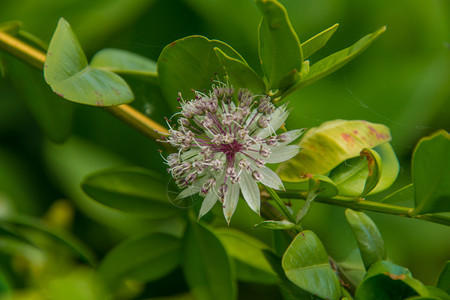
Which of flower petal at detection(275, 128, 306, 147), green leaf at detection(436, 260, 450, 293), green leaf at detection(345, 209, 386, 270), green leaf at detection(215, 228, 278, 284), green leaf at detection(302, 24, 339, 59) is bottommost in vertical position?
green leaf at detection(215, 228, 278, 284)

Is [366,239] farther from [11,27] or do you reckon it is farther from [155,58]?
[155,58]

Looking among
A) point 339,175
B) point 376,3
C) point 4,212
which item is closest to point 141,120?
point 339,175

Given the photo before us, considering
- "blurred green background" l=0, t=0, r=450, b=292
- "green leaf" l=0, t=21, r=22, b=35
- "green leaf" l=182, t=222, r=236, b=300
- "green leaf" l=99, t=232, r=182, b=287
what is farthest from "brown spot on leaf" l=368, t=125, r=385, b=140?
"blurred green background" l=0, t=0, r=450, b=292

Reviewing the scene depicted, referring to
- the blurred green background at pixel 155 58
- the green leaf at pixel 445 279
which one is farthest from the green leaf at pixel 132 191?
the blurred green background at pixel 155 58

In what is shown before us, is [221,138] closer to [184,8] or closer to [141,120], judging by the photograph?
[141,120]

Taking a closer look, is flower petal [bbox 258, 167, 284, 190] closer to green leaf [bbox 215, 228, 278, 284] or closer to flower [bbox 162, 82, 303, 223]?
flower [bbox 162, 82, 303, 223]

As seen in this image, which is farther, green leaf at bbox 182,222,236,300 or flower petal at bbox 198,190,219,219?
green leaf at bbox 182,222,236,300
